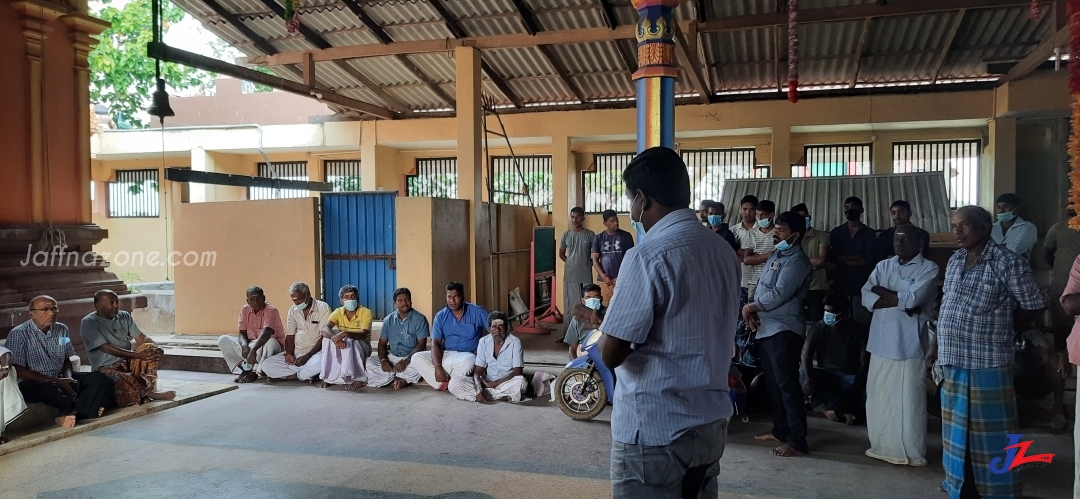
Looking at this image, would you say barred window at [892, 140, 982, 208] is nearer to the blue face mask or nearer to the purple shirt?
the purple shirt

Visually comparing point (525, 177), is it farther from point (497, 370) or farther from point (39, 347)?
point (39, 347)

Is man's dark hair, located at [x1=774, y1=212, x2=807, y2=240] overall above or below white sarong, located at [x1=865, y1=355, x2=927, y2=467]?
above

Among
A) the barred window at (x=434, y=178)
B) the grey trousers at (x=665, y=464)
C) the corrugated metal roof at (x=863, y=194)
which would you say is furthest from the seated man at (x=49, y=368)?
the barred window at (x=434, y=178)

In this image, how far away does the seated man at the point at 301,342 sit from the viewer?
7.74 meters

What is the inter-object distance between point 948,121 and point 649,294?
1020 centimetres

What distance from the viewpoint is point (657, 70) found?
14.1 feet

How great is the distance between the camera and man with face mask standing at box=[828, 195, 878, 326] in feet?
21.5

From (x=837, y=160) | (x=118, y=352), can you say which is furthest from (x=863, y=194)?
(x=118, y=352)

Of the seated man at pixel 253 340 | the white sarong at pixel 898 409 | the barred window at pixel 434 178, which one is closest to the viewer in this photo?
the white sarong at pixel 898 409

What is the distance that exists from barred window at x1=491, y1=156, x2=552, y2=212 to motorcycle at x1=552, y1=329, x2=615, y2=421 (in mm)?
7473

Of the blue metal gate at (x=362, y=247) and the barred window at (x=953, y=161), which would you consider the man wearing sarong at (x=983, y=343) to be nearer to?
the blue metal gate at (x=362, y=247)

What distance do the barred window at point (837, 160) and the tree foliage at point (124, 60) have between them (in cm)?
1311

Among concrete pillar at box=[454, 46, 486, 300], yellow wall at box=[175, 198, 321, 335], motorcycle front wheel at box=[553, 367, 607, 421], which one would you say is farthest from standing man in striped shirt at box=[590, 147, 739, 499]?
yellow wall at box=[175, 198, 321, 335]

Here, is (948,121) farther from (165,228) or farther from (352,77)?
(165,228)
